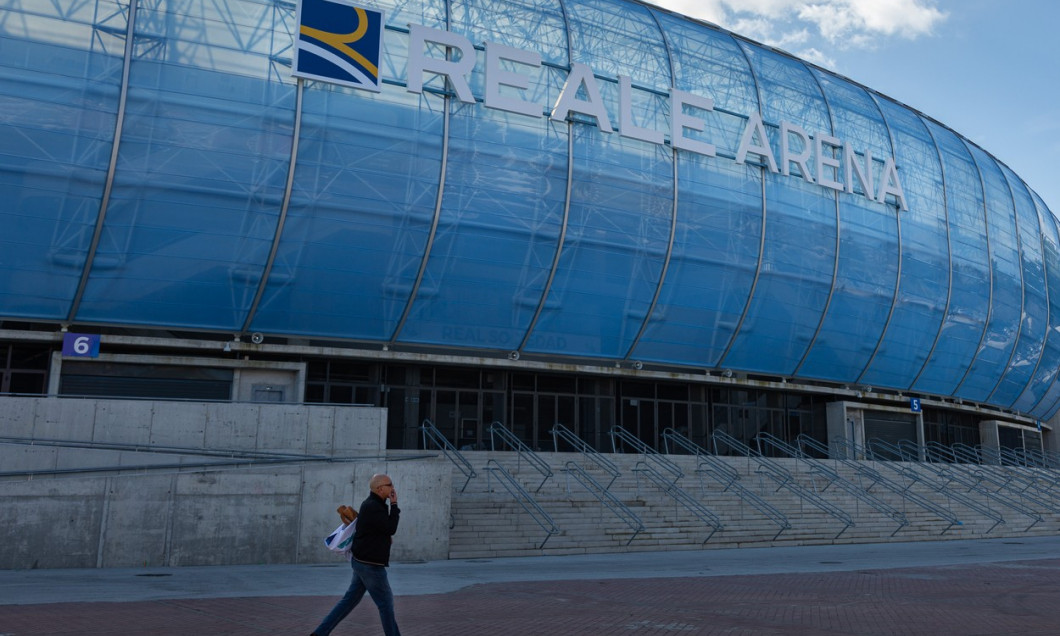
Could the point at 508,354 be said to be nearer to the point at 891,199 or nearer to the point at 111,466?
the point at 111,466

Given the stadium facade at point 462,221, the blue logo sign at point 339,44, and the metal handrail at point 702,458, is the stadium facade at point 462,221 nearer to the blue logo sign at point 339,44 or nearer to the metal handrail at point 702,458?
the blue logo sign at point 339,44

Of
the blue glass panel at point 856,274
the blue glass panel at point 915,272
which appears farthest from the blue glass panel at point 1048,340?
the blue glass panel at point 856,274

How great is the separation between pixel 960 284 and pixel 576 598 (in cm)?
3338

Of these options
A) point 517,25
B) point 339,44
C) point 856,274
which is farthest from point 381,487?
point 856,274

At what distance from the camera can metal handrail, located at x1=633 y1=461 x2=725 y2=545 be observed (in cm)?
2222

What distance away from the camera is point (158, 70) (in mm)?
24344

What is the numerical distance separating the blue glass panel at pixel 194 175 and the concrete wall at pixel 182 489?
24.2ft

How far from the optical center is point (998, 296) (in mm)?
42281

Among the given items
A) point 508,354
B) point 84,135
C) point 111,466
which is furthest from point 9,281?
point 508,354

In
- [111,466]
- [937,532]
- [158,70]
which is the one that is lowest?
[937,532]

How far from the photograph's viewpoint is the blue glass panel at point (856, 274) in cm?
3538

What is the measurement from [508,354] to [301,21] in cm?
1160

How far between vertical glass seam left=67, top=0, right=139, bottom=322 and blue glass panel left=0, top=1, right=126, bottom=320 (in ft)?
0.39

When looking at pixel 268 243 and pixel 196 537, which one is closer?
pixel 196 537
